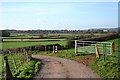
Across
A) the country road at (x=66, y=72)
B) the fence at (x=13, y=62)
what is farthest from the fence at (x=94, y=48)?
the fence at (x=13, y=62)

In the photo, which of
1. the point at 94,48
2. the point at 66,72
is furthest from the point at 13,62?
the point at 94,48

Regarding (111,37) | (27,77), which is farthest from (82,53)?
(111,37)

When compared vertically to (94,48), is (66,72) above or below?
below

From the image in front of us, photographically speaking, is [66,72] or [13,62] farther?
[13,62]

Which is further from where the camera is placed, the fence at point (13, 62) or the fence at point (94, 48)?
the fence at point (94, 48)

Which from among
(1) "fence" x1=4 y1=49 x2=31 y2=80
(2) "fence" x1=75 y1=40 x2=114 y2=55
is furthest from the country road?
(2) "fence" x1=75 y1=40 x2=114 y2=55

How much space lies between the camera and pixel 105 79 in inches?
360

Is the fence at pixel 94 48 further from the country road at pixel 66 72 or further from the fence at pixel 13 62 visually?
the fence at pixel 13 62

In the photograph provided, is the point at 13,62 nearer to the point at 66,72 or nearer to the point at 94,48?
the point at 66,72

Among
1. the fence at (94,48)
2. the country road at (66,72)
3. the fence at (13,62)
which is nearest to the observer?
the fence at (13,62)

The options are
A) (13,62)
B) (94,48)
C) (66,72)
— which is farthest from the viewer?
(94,48)

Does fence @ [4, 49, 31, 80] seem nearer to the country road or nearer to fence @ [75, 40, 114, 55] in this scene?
the country road

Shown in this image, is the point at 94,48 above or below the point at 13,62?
above

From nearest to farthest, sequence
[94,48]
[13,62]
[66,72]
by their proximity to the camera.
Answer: [66,72], [13,62], [94,48]
